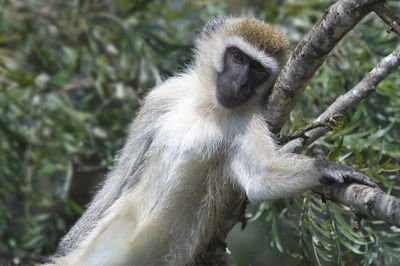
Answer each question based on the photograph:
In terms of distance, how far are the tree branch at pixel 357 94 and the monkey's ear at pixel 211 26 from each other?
1072 mm

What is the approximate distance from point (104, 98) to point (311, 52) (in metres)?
3.10

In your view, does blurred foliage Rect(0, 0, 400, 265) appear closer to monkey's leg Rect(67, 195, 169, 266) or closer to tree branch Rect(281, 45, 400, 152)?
tree branch Rect(281, 45, 400, 152)

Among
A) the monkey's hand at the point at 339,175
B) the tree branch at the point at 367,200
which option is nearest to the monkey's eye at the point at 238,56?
the monkey's hand at the point at 339,175

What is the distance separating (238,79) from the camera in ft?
11.3

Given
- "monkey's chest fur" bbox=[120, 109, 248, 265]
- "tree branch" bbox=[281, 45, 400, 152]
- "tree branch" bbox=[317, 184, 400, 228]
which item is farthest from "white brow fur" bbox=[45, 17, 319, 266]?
"tree branch" bbox=[317, 184, 400, 228]

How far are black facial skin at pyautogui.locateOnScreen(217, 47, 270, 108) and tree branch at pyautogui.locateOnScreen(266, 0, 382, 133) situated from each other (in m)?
0.18

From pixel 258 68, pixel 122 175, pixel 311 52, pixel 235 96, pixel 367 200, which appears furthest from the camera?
pixel 122 175

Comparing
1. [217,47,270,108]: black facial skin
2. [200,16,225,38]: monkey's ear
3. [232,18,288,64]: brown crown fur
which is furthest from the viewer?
[200,16,225,38]: monkey's ear

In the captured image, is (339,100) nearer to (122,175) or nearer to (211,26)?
(211,26)

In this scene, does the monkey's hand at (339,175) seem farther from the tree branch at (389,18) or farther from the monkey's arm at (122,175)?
the monkey's arm at (122,175)

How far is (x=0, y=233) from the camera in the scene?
17.2ft

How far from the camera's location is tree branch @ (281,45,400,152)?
9.53ft

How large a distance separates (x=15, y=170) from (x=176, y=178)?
2546mm

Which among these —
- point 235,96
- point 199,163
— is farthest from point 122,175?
point 235,96
